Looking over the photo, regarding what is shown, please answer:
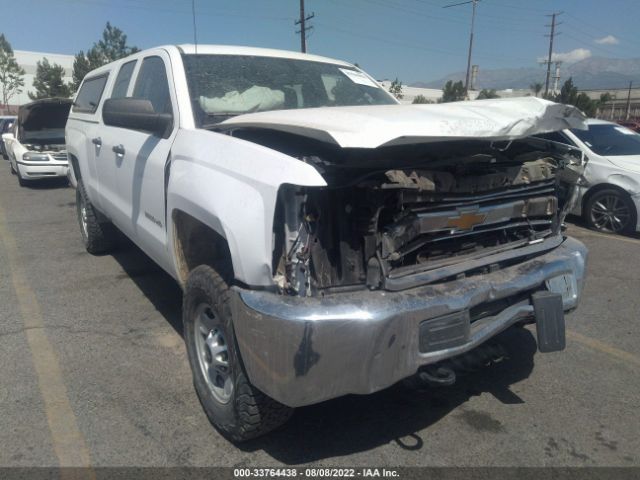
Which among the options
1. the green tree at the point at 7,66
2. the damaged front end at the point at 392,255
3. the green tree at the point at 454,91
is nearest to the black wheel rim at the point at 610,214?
the damaged front end at the point at 392,255

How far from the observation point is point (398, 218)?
93.6 inches

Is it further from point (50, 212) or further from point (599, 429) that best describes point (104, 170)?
point (50, 212)

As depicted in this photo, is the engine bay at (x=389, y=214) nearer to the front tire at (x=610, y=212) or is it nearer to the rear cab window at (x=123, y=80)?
the rear cab window at (x=123, y=80)

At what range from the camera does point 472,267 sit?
2.56 metres

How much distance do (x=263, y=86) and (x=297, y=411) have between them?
85.2 inches

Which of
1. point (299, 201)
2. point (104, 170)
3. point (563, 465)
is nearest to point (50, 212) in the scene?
point (104, 170)

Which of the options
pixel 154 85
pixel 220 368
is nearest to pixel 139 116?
pixel 154 85

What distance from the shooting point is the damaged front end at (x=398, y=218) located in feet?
7.39

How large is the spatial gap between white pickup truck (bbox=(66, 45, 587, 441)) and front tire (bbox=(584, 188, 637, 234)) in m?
4.70

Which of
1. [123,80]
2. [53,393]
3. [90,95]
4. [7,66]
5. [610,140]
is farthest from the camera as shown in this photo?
[7,66]

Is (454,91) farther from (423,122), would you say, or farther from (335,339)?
(335,339)

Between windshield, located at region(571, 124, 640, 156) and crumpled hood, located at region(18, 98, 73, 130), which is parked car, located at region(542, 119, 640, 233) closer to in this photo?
windshield, located at region(571, 124, 640, 156)

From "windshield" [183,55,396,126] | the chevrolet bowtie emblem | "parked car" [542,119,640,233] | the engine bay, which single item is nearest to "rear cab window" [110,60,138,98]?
"windshield" [183,55,396,126]

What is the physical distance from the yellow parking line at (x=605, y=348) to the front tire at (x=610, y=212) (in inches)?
149
